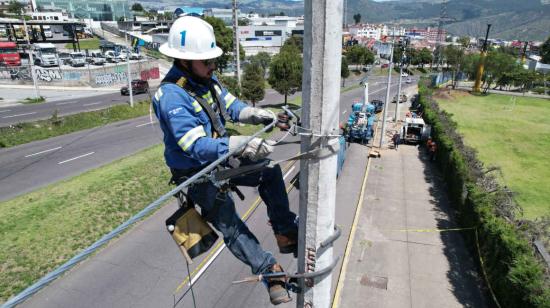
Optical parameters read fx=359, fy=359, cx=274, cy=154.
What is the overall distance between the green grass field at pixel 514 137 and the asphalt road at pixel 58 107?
3924cm

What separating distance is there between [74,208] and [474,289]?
1662 cm

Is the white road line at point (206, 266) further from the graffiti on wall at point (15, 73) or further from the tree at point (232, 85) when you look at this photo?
the graffiti on wall at point (15, 73)

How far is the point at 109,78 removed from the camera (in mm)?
58562

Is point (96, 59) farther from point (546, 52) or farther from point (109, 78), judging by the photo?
point (546, 52)

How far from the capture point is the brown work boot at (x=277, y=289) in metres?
3.32

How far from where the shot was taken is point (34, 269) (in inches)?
487

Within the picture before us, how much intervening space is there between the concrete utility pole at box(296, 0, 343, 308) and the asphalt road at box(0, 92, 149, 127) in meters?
36.6

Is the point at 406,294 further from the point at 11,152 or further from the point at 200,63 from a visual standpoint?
the point at 11,152

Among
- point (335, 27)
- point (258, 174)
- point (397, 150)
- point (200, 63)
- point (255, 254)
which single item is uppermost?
point (335, 27)

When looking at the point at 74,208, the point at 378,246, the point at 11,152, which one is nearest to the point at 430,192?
the point at 378,246

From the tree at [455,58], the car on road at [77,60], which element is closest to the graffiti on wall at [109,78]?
the car on road at [77,60]

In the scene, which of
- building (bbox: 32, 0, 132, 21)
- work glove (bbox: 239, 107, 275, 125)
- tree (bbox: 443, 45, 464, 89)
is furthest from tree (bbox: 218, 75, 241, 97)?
building (bbox: 32, 0, 132, 21)

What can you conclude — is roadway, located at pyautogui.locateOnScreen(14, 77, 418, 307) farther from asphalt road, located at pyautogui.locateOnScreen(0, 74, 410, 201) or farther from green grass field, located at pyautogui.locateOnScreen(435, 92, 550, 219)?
green grass field, located at pyautogui.locateOnScreen(435, 92, 550, 219)

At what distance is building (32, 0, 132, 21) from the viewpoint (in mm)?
105500
